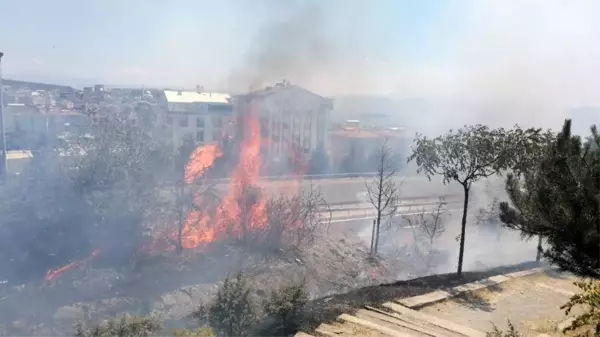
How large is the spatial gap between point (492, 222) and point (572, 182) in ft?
48.6

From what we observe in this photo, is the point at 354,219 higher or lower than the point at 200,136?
lower

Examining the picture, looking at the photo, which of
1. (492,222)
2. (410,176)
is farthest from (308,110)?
(492,222)

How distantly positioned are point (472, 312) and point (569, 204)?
10.1 feet

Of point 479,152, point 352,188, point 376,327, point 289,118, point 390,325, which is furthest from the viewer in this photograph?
point 289,118

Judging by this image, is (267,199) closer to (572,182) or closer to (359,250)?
(359,250)

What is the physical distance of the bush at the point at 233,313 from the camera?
7.87m

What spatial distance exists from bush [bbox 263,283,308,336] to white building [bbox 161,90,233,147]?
24.8 metres

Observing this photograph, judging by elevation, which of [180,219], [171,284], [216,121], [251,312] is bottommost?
[171,284]

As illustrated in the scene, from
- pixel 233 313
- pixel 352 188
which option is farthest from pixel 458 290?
pixel 352 188

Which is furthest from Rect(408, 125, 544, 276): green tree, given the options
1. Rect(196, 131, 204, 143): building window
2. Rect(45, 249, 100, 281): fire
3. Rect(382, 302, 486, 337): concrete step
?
Rect(196, 131, 204, 143): building window

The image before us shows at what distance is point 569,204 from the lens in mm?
5555

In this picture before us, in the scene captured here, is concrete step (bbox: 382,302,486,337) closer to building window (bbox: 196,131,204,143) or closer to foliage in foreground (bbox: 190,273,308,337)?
foliage in foreground (bbox: 190,273,308,337)

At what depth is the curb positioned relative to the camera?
26.3 feet

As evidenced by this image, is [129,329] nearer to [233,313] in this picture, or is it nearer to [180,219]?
[233,313]
